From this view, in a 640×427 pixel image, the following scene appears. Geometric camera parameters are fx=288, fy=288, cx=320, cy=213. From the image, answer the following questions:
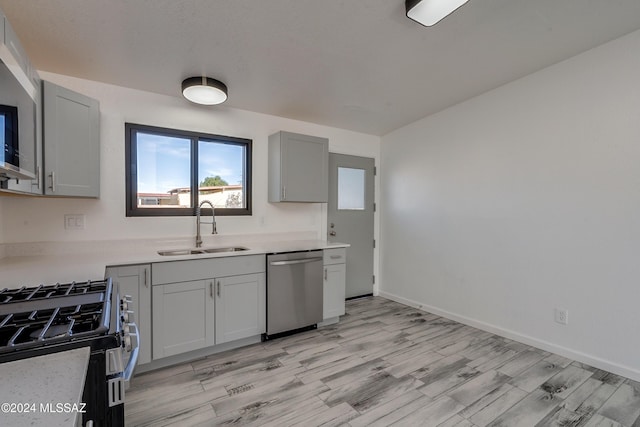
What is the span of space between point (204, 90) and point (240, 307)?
195 centimetres

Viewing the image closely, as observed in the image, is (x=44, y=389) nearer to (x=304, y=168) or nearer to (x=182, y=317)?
(x=182, y=317)

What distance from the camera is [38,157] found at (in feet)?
6.22

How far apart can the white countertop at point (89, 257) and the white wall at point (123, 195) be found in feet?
0.28

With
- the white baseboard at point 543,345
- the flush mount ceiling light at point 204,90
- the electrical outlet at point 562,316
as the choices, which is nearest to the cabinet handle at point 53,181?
the flush mount ceiling light at point 204,90

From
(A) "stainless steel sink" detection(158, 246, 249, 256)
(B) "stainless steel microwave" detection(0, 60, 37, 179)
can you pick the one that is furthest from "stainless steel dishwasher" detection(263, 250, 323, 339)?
(B) "stainless steel microwave" detection(0, 60, 37, 179)

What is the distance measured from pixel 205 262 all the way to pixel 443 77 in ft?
8.96

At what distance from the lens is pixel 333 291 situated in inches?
128

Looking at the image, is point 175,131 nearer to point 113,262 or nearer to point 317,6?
point 113,262

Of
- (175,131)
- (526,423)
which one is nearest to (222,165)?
(175,131)

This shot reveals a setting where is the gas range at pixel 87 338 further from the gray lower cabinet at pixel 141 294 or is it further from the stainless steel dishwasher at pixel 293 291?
the stainless steel dishwasher at pixel 293 291

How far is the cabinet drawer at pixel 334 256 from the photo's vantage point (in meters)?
3.21

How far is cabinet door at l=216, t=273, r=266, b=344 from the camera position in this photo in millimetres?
2533

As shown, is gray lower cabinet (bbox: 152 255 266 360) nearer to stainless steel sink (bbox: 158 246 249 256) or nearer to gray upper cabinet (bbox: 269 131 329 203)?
stainless steel sink (bbox: 158 246 249 256)

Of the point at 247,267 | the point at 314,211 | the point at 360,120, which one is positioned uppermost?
the point at 360,120
